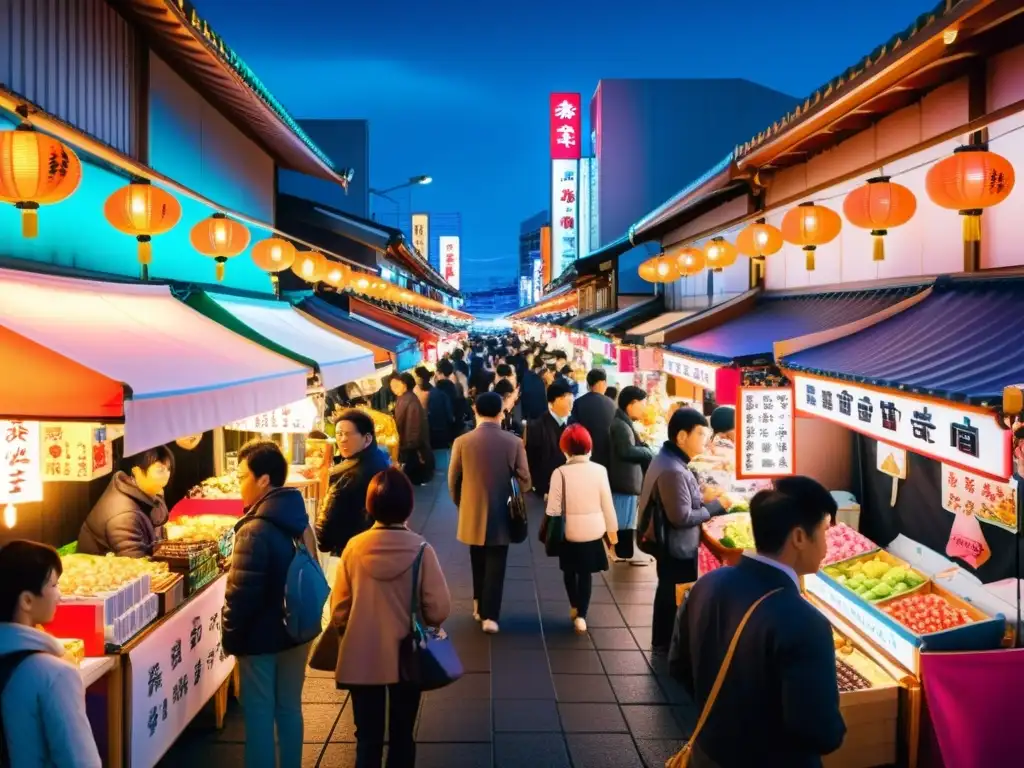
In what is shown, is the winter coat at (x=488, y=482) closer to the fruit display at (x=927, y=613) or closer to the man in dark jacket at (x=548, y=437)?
the fruit display at (x=927, y=613)

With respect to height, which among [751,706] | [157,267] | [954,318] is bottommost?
[751,706]

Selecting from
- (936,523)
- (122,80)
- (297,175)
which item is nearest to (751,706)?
(936,523)

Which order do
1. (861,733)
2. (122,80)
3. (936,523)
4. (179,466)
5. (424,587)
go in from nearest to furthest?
(424,587) → (861,733) → (936,523) → (122,80) → (179,466)

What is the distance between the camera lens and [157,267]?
958 centimetres

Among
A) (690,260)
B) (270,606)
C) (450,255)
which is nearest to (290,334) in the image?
(690,260)

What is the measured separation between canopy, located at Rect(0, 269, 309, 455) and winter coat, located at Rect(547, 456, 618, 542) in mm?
2806

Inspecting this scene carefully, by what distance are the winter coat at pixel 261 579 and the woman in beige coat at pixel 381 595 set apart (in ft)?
1.32

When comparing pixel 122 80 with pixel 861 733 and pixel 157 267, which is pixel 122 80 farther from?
pixel 861 733

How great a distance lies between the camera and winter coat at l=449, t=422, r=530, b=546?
8.52m

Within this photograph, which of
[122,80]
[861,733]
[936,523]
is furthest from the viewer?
[122,80]

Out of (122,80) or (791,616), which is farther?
(122,80)

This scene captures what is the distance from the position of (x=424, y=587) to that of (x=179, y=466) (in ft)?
25.0

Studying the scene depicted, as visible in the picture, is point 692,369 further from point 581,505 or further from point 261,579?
point 261,579

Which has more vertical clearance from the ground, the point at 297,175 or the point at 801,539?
the point at 297,175
